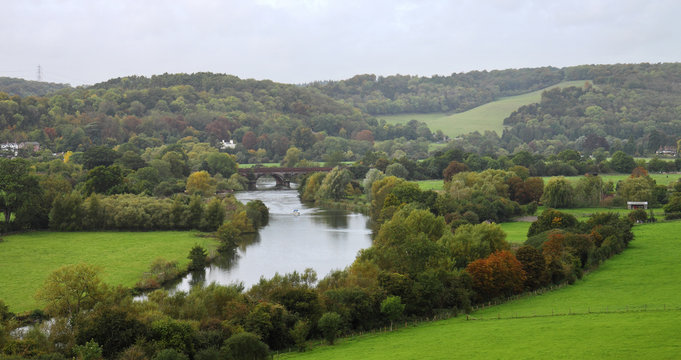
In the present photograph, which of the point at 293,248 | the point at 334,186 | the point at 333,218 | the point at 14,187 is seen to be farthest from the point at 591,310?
the point at 334,186

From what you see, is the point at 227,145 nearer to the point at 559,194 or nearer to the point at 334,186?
the point at 334,186

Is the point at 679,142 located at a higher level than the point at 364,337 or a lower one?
higher

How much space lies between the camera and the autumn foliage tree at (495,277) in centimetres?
3334

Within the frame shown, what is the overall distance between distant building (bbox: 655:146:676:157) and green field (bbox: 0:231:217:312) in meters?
101

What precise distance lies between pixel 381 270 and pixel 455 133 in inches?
5953

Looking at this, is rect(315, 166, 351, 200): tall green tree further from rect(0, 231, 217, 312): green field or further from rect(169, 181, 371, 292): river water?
rect(0, 231, 217, 312): green field

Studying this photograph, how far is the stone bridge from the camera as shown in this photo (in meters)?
106

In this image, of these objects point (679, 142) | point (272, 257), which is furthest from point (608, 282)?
point (679, 142)

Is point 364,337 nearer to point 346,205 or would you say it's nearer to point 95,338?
point 95,338

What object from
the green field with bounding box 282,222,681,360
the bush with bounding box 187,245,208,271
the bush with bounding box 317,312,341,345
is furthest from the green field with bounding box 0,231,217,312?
the green field with bounding box 282,222,681,360

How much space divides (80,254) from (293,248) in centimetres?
1595

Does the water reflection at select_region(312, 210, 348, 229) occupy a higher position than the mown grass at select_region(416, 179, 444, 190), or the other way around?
the mown grass at select_region(416, 179, 444, 190)

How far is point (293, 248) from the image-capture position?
173 ft

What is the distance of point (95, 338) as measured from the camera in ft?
82.2
